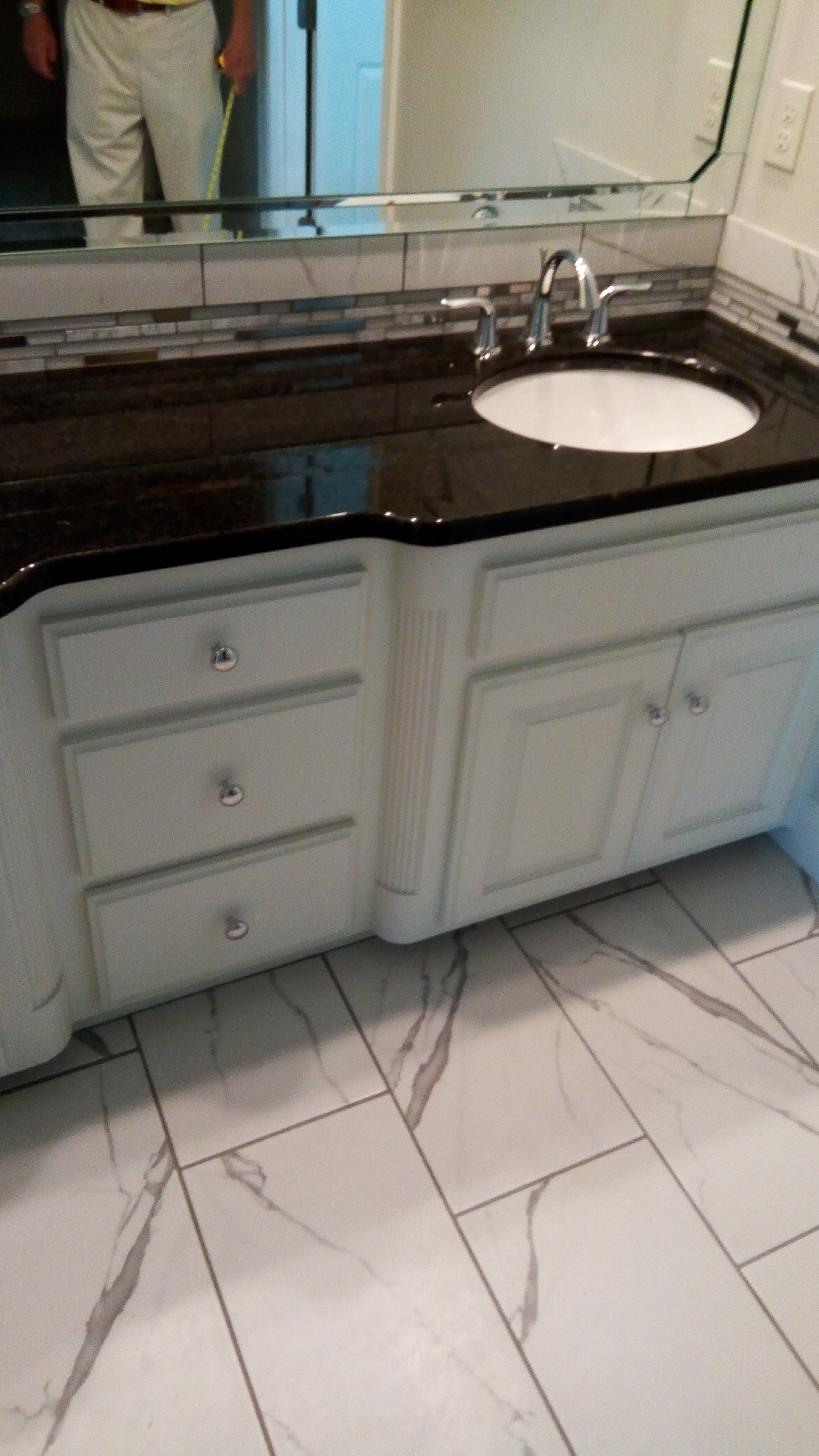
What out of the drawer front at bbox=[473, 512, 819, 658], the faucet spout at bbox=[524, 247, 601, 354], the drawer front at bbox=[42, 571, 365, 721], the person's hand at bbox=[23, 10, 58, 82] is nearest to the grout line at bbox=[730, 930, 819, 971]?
the drawer front at bbox=[473, 512, 819, 658]

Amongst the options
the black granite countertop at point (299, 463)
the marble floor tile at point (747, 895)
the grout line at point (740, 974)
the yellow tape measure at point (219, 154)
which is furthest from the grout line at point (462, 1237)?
the yellow tape measure at point (219, 154)

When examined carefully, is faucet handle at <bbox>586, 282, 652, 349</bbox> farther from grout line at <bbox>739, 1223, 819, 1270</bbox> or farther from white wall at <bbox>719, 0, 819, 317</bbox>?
grout line at <bbox>739, 1223, 819, 1270</bbox>

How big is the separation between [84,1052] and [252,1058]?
0.77 ft

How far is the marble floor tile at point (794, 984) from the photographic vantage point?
5.33 ft

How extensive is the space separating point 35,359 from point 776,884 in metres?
1.41

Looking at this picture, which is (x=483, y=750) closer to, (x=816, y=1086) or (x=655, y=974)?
(x=655, y=974)

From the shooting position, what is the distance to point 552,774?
4.85 ft

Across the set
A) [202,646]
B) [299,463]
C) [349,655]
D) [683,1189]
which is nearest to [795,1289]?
[683,1189]

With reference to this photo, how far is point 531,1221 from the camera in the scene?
4.45 ft

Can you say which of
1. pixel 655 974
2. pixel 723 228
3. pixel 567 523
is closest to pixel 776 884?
pixel 655 974

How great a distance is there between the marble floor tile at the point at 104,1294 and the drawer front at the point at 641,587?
31.1 inches

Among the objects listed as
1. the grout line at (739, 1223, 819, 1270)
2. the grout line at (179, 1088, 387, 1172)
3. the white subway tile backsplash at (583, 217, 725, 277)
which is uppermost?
the white subway tile backsplash at (583, 217, 725, 277)

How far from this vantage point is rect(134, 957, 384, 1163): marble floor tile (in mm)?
1438

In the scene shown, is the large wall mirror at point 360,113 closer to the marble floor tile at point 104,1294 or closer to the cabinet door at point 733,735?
the cabinet door at point 733,735
